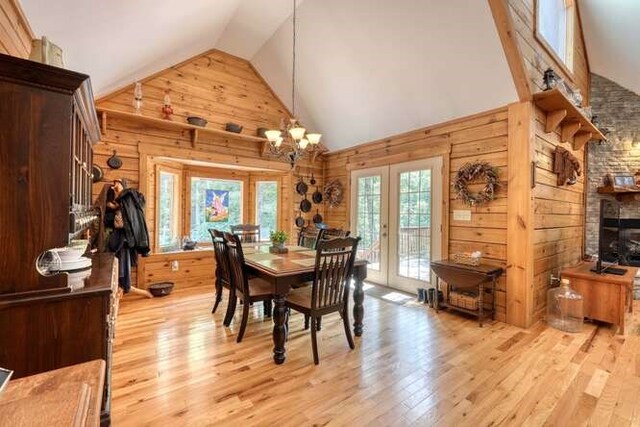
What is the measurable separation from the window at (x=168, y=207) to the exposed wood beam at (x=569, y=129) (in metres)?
5.38

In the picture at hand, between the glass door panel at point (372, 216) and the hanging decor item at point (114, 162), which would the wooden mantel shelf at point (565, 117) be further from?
the hanging decor item at point (114, 162)

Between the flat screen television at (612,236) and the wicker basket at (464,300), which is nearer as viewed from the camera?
the wicker basket at (464,300)

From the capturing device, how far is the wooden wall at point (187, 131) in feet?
12.7

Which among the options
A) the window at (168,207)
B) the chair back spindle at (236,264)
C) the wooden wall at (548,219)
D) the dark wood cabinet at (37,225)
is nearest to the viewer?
the dark wood cabinet at (37,225)

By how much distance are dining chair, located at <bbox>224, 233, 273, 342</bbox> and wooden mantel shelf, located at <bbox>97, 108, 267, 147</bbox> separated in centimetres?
221

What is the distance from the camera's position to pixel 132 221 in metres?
3.00

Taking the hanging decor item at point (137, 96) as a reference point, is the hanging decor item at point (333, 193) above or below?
below

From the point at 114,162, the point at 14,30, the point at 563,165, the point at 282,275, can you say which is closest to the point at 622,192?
the point at 563,165

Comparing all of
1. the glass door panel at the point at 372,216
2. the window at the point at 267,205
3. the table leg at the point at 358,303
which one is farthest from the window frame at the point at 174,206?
the table leg at the point at 358,303

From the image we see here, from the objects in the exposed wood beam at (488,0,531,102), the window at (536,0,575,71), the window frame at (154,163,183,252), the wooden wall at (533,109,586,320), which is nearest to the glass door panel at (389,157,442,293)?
the wooden wall at (533,109,586,320)

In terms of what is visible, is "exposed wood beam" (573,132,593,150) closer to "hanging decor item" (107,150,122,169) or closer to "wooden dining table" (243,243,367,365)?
"wooden dining table" (243,243,367,365)

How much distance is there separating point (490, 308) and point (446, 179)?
155cm

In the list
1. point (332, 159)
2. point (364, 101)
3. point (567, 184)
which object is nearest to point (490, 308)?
point (567, 184)

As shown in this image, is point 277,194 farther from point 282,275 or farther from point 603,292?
point 603,292
